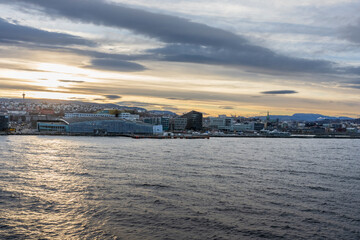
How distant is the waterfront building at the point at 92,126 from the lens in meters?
146

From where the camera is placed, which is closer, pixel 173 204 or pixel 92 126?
pixel 173 204

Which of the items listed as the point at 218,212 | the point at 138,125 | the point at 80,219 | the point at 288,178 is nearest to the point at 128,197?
the point at 80,219

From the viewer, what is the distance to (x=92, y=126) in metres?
148

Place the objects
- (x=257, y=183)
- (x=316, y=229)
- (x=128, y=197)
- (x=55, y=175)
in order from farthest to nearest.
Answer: (x=55, y=175) → (x=257, y=183) → (x=128, y=197) → (x=316, y=229)

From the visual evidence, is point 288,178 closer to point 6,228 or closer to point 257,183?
point 257,183

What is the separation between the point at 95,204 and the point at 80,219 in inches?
122

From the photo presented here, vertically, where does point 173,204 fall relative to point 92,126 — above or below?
below

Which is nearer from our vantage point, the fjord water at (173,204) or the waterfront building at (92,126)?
the fjord water at (173,204)

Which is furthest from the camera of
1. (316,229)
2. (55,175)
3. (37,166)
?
(37,166)

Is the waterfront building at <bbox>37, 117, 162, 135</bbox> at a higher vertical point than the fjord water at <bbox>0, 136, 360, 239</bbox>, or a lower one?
higher

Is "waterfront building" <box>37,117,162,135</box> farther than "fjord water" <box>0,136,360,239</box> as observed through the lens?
Yes

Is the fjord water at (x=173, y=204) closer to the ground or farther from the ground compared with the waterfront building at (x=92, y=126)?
closer to the ground

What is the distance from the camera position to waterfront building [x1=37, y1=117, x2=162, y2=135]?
14575 centimetres

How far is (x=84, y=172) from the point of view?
36.8 meters
